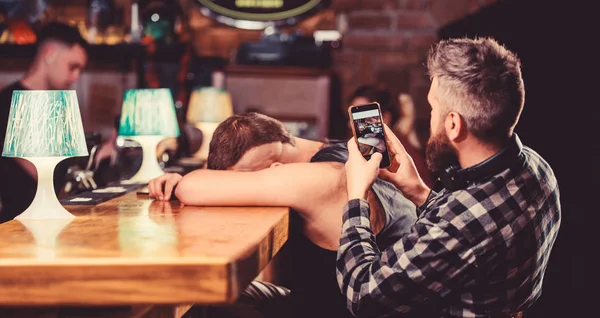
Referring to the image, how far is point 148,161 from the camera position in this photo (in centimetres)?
264

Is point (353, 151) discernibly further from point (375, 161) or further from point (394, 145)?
point (394, 145)

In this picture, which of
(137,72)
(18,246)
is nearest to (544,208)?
(18,246)

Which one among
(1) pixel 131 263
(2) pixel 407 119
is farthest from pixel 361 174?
(2) pixel 407 119

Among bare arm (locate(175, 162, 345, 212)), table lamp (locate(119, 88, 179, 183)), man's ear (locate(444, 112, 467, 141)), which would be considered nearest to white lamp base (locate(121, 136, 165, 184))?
table lamp (locate(119, 88, 179, 183))

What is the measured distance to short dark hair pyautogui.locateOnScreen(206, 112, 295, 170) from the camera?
1.97 m

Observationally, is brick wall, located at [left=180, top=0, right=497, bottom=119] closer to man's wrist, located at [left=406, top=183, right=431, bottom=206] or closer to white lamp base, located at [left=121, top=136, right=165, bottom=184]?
white lamp base, located at [left=121, top=136, right=165, bottom=184]

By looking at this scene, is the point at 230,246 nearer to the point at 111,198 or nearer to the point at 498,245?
the point at 498,245

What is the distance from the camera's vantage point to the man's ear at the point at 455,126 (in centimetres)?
142

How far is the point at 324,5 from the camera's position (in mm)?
4918

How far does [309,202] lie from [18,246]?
73cm

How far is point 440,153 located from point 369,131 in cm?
26

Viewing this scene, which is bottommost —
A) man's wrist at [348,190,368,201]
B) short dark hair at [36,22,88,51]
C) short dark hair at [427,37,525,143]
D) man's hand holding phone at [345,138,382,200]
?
man's wrist at [348,190,368,201]

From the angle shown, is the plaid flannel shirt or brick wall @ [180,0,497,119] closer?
the plaid flannel shirt

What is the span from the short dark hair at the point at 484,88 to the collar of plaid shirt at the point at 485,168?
0.03m
